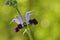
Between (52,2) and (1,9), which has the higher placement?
(1,9)

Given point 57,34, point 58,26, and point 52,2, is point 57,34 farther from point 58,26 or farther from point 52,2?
point 52,2

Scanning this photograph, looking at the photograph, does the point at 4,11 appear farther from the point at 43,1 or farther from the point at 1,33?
the point at 43,1

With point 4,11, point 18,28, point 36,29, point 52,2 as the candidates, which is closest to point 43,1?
point 52,2

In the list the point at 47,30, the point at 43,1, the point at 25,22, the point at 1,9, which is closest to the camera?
the point at 25,22

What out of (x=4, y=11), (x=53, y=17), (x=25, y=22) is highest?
(x=4, y=11)

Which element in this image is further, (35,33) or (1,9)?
(1,9)

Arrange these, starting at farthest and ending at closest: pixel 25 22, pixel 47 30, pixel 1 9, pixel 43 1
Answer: pixel 1 9
pixel 43 1
pixel 47 30
pixel 25 22
